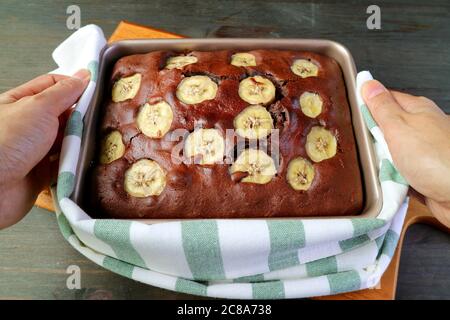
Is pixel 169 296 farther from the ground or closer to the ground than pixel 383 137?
closer to the ground

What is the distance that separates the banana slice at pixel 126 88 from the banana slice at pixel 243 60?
0.27 metres

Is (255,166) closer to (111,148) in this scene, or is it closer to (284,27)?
(111,148)

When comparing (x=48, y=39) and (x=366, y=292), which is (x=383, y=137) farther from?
(x=48, y=39)

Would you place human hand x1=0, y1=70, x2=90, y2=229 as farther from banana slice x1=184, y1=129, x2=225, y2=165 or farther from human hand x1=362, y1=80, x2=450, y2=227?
human hand x1=362, y1=80, x2=450, y2=227

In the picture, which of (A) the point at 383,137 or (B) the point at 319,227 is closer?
(B) the point at 319,227

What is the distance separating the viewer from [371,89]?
1.06 m

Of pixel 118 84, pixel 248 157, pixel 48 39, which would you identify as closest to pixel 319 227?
pixel 248 157

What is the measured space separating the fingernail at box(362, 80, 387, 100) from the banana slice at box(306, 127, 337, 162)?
0.15m

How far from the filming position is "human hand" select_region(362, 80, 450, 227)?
3.02 feet

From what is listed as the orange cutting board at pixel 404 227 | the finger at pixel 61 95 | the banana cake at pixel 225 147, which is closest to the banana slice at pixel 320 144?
the banana cake at pixel 225 147

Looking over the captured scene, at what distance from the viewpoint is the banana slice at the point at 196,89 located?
102 centimetres

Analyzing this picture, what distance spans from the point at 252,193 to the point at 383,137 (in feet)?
1.20

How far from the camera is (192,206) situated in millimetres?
944

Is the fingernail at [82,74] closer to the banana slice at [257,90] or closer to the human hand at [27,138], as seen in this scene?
the human hand at [27,138]
